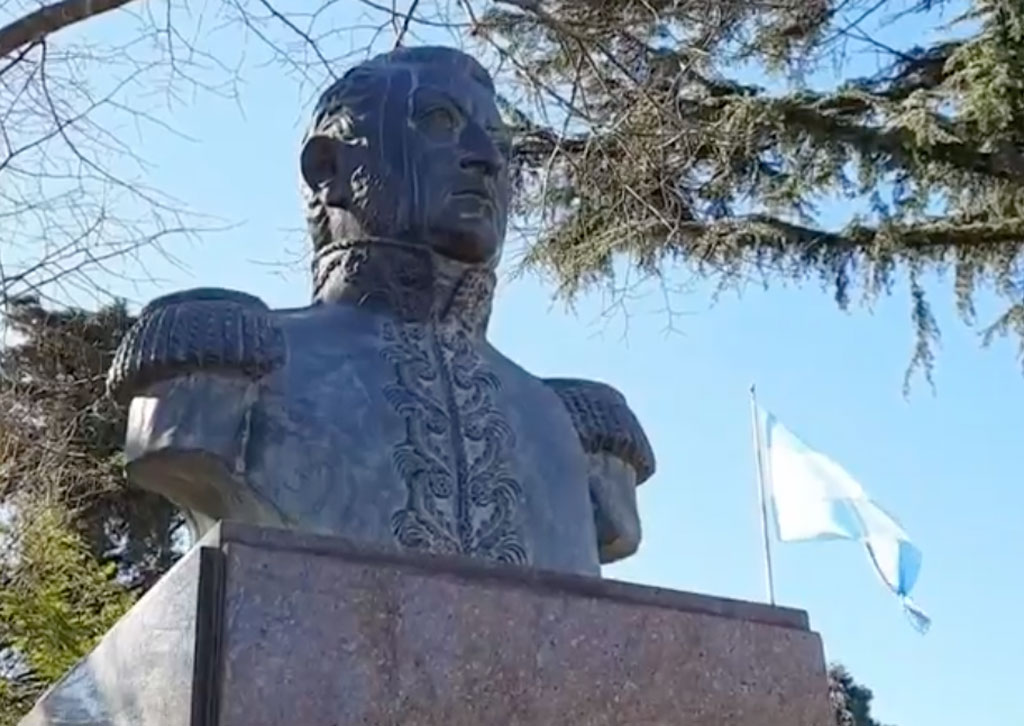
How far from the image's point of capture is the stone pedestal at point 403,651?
5.21 feet

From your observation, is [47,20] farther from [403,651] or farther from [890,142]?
[890,142]

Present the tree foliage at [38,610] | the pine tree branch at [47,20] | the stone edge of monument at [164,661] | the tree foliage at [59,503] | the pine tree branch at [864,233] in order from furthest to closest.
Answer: the pine tree branch at [864,233]
the tree foliage at [38,610]
the tree foliage at [59,503]
the pine tree branch at [47,20]
the stone edge of monument at [164,661]

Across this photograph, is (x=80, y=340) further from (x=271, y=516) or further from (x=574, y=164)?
(x=271, y=516)

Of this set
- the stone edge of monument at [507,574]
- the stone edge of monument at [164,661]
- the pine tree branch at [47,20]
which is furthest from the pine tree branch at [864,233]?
the stone edge of monument at [164,661]

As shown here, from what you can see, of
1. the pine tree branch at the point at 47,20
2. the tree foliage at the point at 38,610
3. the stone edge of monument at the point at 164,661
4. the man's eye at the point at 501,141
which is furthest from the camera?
the tree foliage at the point at 38,610

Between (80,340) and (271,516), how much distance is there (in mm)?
5615

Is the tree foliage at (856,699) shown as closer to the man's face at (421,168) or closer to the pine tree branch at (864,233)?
the pine tree branch at (864,233)

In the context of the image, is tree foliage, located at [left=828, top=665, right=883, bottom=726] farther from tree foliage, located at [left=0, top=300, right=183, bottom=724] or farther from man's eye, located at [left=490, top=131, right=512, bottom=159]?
man's eye, located at [left=490, top=131, right=512, bottom=159]

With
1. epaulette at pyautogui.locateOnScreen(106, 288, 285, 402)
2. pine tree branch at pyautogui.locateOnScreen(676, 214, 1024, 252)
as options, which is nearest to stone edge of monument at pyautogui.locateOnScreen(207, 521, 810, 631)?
epaulette at pyautogui.locateOnScreen(106, 288, 285, 402)

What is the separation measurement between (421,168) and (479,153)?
0.09 meters

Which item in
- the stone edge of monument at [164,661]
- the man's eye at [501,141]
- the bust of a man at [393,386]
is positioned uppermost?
the man's eye at [501,141]

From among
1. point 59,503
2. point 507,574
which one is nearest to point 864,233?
point 59,503

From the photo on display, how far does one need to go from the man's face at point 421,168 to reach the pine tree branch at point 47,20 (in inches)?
98.0

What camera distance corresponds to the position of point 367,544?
1701mm
